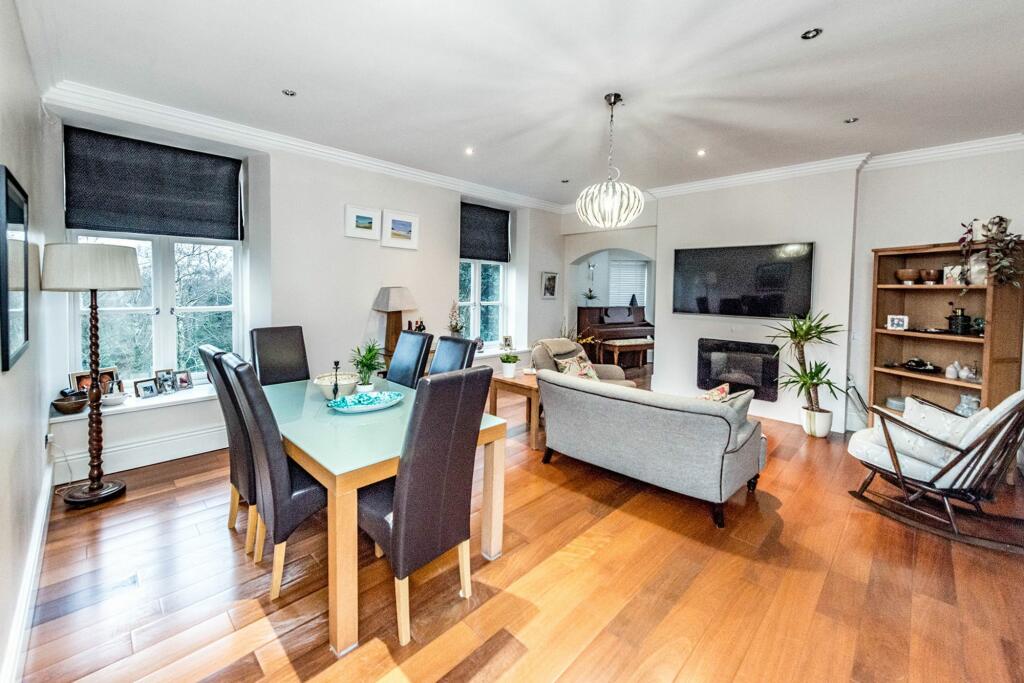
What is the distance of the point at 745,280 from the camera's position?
4.87 metres

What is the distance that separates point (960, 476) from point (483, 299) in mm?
4783

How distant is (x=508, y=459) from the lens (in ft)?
12.1

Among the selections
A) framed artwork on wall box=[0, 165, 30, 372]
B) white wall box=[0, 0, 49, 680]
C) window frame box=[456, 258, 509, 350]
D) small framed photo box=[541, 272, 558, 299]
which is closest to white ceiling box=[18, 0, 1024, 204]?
white wall box=[0, 0, 49, 680]

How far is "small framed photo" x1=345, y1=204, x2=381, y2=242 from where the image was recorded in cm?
429

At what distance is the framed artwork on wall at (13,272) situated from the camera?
151 centimetres

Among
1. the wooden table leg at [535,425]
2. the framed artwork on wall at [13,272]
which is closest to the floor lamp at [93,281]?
the framed artwork on wall at [13,272]

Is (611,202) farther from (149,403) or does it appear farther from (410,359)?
(149,403)

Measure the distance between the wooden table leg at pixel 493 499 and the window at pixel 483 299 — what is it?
364 centimetres

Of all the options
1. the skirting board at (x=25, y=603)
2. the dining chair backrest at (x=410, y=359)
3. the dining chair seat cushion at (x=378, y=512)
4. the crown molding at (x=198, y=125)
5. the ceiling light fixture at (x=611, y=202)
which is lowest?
the skirting board at (x=25, y=603)

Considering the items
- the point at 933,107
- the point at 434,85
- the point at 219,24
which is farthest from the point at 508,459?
the point at 933,107

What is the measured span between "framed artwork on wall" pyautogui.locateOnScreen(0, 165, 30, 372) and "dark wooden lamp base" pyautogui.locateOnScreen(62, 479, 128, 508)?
1.25 meters

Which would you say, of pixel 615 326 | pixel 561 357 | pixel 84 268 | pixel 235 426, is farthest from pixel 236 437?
pixel 615 326

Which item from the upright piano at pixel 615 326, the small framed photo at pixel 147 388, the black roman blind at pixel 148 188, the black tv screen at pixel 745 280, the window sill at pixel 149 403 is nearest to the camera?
the window sill at pixel 149 403

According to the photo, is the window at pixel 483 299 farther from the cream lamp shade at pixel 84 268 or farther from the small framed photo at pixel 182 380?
the cream lamp shade at pixel 84 268
